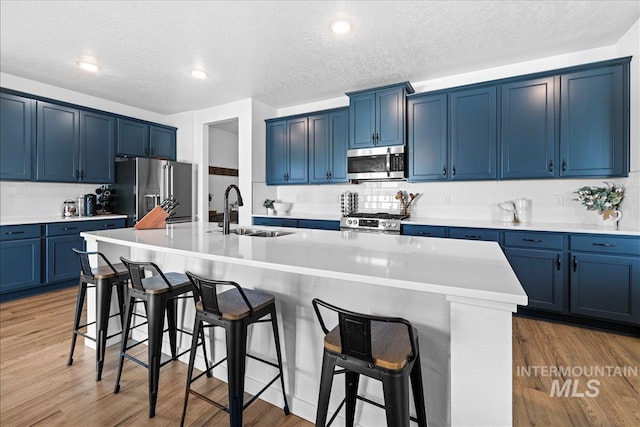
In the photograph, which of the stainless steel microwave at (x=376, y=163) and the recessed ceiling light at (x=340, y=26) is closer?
the recessed ceiling light at (x=340, y=26)

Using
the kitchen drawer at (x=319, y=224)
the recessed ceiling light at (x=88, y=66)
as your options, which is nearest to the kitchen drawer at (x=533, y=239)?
the kitchen drawer at (x=319, y=224)

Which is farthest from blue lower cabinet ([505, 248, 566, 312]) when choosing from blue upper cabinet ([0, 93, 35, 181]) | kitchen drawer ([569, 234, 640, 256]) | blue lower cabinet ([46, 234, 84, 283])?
blue upper cabinet ([0, 93, 35, 181])

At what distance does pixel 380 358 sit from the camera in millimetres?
1091

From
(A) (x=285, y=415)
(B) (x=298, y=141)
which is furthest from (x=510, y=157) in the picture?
(A) (x=285, y=415)

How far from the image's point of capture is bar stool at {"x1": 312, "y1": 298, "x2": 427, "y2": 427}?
106cm

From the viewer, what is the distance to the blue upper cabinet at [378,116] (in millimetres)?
3904

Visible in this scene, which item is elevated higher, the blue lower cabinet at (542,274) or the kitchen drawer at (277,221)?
the kitchen drawer at (277,221)

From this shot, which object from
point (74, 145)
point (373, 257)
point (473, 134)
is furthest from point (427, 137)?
point (74, 145)

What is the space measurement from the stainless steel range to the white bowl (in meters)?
1.30

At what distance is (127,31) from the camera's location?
2814 mm

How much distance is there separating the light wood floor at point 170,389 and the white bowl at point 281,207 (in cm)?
305

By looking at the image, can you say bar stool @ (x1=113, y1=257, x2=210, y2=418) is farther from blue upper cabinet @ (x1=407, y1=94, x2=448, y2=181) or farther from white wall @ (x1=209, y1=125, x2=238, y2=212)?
white wall @ (x1=209, y1=125, x2=238, y2=212)

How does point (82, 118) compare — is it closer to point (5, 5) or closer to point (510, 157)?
point (5, 5)

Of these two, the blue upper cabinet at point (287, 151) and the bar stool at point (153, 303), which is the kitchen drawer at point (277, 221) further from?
the bar stool at point (153, 303)
